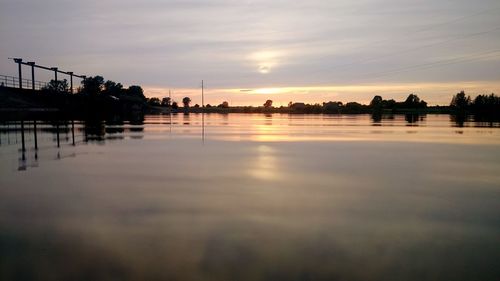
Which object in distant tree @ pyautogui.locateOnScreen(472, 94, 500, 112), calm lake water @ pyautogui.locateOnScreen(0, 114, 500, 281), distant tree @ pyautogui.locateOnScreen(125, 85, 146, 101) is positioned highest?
distant tree @ pyautogui.locateOnScreen(125, 85, 146, 101)

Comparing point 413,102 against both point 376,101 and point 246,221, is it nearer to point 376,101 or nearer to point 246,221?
point 376,101

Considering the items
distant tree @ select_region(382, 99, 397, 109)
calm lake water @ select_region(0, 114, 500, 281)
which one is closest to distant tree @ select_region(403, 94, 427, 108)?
distant tree @ select_region(382, 99, 397, 109)

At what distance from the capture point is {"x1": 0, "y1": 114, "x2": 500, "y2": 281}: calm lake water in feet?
19.0

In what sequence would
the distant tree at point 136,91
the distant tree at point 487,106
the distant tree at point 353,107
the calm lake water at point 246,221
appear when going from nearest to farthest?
the calm lake water at point 246,221 → the distant tree at point 487,106 → the distant tree at point 136,91 → the distant tree at point 353,107

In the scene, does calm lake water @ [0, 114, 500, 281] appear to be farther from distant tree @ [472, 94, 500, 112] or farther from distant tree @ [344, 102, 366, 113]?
distant tree @ [344, 102, 366, 113]

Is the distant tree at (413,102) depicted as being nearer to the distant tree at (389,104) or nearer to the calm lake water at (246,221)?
the distant tree at (389,104)

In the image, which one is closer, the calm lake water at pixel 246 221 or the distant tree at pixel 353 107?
the calm lake water at pixel 246 221

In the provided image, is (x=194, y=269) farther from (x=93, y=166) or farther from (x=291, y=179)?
(x=93, y=166)

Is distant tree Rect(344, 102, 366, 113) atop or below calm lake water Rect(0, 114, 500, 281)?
atop

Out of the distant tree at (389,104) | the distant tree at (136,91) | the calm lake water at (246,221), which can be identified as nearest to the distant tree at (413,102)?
the distant tree at (389,104)

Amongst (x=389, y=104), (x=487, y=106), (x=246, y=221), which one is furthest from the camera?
(x=389, y=104)

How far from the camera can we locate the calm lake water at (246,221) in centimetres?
580

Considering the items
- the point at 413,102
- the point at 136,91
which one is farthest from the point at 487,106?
the point at 136,91

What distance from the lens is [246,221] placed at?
26.0ft
